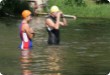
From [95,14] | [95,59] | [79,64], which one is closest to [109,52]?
[95,59]

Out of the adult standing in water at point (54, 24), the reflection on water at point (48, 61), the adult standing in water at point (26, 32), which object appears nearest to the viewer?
the reflection on water at point (48, 61)

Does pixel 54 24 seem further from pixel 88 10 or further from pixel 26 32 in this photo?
pixel 88 10

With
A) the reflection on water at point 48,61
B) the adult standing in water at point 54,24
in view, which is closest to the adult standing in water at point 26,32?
the reflection on water at point 48,61

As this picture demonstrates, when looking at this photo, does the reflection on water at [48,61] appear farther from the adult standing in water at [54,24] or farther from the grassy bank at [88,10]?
the grassy bank at [88,10]

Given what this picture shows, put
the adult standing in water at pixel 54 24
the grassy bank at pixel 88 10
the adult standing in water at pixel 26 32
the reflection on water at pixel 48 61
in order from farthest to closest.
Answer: the grassy bank at pixel 88 10 → the adult standing in water at pixel 54 24 → the adult standing in water at pixel 26 32 → the reflection on water at pixel 48 61

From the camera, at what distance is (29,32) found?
712 inches

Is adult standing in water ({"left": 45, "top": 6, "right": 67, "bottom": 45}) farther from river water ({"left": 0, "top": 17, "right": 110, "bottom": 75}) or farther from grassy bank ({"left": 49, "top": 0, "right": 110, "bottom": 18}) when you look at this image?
grassy bank ({"left": 49, "top": 0, "right": 110, "bottom": 18})

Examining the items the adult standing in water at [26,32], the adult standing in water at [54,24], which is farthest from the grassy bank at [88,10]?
the adult standing in water at [26,32]

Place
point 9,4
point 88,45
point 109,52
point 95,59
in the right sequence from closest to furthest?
point 95,59 → point 109,52 → point 88,45 → point 9,4

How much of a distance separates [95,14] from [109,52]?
26093 millimetres

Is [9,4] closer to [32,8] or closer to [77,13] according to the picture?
[32,8]

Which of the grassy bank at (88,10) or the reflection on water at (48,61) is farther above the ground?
the reflection on water at (48,61)

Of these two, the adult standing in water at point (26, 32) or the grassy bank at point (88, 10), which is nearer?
the adult standing in water at point (26, 32)

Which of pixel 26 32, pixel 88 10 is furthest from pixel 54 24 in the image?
pixel 88 10
